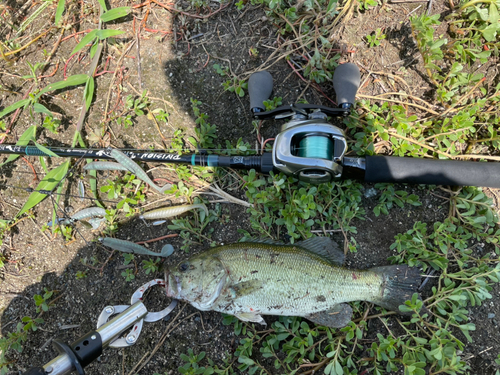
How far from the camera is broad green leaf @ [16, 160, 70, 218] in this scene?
3.38 meters

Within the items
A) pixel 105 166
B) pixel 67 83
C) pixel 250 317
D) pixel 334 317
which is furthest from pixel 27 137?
pixel 334 317

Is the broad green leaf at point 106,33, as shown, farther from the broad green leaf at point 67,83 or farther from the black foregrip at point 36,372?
the black foregrip at point 36,372

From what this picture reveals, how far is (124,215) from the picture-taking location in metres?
3.34

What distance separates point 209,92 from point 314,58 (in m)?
1.12

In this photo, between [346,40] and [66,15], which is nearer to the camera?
[346,40]

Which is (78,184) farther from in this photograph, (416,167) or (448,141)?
(448,141)

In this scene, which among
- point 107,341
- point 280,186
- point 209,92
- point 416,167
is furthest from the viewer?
point 209,92

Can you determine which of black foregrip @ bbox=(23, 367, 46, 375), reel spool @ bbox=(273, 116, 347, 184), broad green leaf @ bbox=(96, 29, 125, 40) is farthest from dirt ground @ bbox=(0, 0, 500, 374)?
black foregrip @ bbox=(23, 367, 46, 375)

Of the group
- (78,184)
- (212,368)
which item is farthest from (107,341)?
(78,184)

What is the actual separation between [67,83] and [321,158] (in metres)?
2.79

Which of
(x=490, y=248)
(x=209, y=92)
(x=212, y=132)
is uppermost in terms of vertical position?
(x=209, y=92)

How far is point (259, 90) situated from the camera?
9.82 ft

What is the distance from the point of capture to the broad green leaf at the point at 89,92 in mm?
3453

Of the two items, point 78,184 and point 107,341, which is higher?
point 78,184
